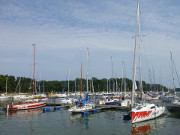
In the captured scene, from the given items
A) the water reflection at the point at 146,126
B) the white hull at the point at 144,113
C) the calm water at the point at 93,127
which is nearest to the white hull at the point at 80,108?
the calm water at the point at 93,127

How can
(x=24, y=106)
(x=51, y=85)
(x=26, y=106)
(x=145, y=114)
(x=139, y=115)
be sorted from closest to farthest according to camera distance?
(x=139, y=115) < (x=145, y=114) < (x=24, y=106) < (x=26, y=106) < (x=51, y=85)

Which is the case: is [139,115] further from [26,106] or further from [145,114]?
[26,106]

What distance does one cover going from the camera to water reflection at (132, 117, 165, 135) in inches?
990

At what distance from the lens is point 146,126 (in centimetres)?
2742

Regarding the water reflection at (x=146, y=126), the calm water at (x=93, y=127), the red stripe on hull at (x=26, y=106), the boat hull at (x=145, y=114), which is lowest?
the calm water at (x=93, y=127)

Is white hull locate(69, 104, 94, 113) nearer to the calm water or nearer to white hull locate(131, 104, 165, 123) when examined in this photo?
the calm water

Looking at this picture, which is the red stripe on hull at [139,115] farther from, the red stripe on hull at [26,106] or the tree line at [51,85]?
the tree line at [51,85]

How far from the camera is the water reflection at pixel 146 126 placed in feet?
82.5

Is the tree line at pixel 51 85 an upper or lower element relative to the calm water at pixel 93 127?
upper

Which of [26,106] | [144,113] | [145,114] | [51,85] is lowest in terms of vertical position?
[26,106]

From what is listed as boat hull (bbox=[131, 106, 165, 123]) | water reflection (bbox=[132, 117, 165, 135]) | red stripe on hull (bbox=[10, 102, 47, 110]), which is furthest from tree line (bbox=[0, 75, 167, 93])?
water reflection (bbox=[132, 117, 165, 135])

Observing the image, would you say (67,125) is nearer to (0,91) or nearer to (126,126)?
(126,126)

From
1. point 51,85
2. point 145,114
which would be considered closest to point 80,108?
point 145,114

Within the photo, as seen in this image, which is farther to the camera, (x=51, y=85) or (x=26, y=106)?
(x=51, y=85)
